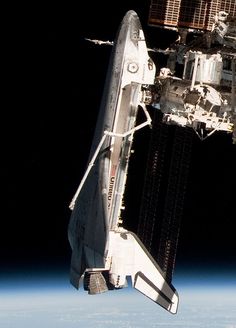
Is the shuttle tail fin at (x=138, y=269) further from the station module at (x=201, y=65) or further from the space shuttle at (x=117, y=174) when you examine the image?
the station module at (x=201, y=65)

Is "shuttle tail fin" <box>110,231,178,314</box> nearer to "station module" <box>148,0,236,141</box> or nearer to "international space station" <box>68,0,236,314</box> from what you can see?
"international space station" <box>68,0,236,314</box>

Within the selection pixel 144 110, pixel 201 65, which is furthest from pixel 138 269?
pixel 201 65

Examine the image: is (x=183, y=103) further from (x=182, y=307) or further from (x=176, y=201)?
(x=182, y=307)

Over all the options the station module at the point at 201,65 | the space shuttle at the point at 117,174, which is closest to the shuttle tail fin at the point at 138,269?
the space shuttle at the point at 117,174

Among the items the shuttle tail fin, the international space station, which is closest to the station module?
the international space station

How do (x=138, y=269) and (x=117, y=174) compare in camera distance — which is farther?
(x=138, y=269)

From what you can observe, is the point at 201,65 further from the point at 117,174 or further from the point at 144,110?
the point at 117,174

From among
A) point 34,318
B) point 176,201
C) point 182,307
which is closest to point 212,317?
point 182,307
